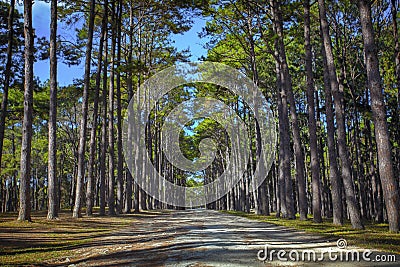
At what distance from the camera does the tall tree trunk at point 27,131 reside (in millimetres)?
14242

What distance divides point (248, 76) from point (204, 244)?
Answer: 900 inches

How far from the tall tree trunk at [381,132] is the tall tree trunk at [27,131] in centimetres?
1189

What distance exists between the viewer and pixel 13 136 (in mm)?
40188

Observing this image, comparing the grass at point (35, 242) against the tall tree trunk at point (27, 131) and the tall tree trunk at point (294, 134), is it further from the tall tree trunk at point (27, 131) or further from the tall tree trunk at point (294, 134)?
the tall tree trunk at point (294, 134)

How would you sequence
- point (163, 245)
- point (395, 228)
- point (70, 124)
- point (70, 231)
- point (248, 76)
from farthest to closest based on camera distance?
point (70, 124), point (248, 76), point (70, 231), point (395, 228), point (163, 245)

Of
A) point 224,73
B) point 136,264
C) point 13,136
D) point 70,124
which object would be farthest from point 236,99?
point 136,264

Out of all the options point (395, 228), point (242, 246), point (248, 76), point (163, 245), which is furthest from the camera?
point (248, 76)

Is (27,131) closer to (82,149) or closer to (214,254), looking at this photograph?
(82,149)

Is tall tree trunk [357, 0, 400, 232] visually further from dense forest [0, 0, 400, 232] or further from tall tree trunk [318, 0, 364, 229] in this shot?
tall tree trunk [318, 0, 364, 229]

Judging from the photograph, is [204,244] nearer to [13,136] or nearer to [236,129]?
[236,129]

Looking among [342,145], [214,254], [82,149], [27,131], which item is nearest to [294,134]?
[342,145]

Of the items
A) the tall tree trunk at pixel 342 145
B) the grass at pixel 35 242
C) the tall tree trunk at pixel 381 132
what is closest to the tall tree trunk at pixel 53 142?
the grass at pixel 35 242

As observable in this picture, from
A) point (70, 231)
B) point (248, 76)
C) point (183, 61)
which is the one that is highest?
point (183, 61)

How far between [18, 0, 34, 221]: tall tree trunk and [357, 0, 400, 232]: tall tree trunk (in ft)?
39.0
